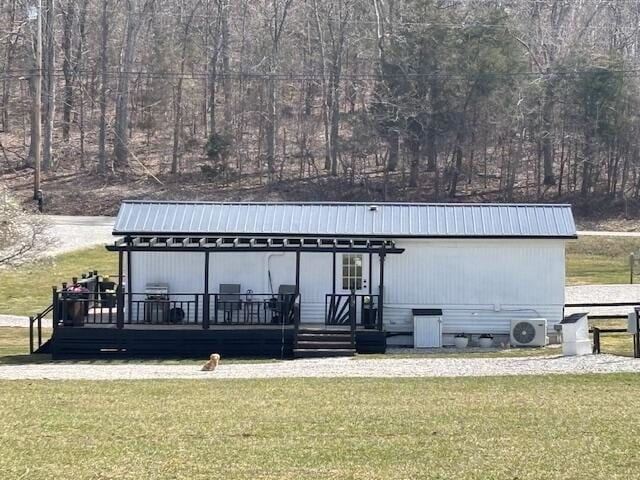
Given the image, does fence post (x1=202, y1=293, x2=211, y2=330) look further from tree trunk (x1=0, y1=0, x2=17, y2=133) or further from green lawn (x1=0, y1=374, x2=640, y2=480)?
tree trunk (x1=0, y1=0, x2=17, y2=133)

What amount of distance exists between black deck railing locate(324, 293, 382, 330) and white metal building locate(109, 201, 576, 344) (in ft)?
0.60

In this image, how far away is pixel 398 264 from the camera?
24203 millimetres

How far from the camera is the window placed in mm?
24031

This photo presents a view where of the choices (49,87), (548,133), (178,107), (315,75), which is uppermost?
(315,75)

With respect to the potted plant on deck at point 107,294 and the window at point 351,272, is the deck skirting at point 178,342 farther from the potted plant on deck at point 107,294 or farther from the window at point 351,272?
the window at point 351,272

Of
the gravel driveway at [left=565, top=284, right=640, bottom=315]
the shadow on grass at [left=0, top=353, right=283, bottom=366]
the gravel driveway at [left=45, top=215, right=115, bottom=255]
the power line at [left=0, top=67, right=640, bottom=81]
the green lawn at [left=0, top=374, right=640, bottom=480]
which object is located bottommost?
the shadow on grass at [left=0, top=353, right=283, bottom=366]

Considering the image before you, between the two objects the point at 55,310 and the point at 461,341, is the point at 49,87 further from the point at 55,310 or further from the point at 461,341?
the point at 461,341

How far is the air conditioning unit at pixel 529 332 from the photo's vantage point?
76.7 ft

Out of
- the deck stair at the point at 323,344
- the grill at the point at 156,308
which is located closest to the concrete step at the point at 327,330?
the deck stair at the point at 323,344

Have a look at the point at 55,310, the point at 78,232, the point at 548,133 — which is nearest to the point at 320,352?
the point at 55,310

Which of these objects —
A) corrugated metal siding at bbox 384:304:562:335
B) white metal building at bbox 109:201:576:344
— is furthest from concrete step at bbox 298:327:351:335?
corrugated metal siding at bbox 384:304:562:335

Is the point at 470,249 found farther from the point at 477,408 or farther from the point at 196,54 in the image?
the point at 196,54

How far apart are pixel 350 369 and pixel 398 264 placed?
5.59 metres

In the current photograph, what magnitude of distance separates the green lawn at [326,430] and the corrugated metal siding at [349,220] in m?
8.04
